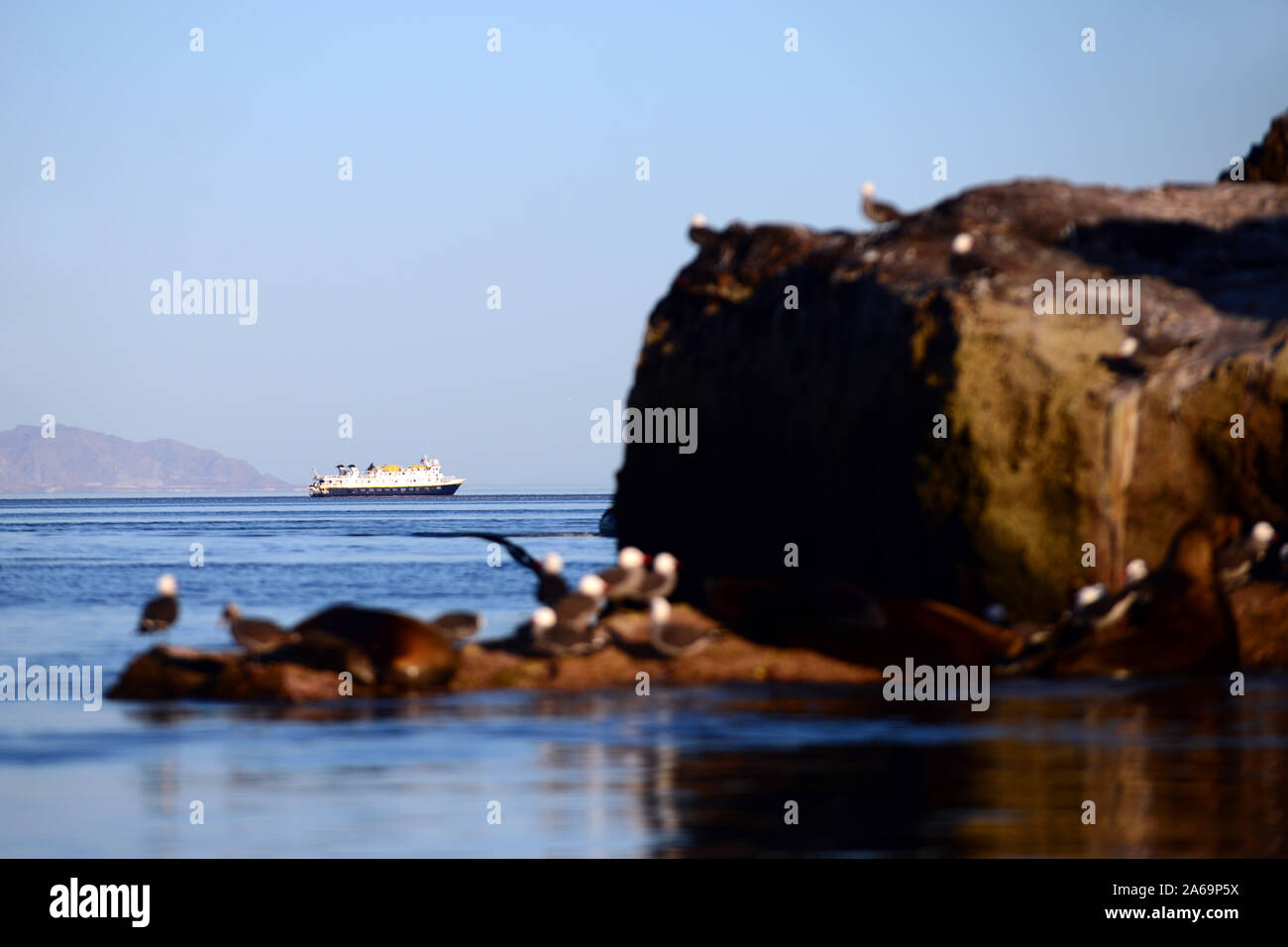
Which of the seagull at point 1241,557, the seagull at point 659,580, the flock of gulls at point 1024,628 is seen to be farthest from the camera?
the seagull at point 659,580

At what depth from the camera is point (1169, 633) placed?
1869cm

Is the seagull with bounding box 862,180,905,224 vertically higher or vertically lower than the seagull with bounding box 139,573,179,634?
higher

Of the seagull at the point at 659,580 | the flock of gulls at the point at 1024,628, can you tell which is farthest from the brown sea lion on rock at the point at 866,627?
the seagull at the point at 659,580

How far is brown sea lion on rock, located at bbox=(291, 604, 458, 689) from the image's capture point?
17.6 m

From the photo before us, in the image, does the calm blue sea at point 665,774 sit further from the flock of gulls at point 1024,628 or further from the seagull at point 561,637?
the seagull at point 561,637

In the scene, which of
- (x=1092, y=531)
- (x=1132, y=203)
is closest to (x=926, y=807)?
(x=1092, y=531)

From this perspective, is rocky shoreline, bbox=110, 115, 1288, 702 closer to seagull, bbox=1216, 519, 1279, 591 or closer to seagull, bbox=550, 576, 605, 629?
seagull, bbox=1216, 519, 1279, 591

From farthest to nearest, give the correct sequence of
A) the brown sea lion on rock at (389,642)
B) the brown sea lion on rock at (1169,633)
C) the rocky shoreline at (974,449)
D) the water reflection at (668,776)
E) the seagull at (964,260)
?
the seagull at (964,260) → the brown sea lion on rock at (1169,633) → the rocky shoreline at (974,449) → the brown sea lion on rock at (389,642) → the water reflection at (668,776)

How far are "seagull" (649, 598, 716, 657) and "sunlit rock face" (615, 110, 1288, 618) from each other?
3814 mm

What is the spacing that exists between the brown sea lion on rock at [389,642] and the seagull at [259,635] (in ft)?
0.52

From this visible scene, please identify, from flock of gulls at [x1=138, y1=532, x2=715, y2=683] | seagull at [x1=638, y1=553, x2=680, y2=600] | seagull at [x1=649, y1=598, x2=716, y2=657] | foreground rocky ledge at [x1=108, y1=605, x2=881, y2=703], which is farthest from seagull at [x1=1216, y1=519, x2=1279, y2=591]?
seagull at [x1=638, y1=553, x2=680, y2=600]

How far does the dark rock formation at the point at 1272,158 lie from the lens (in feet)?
94.5
